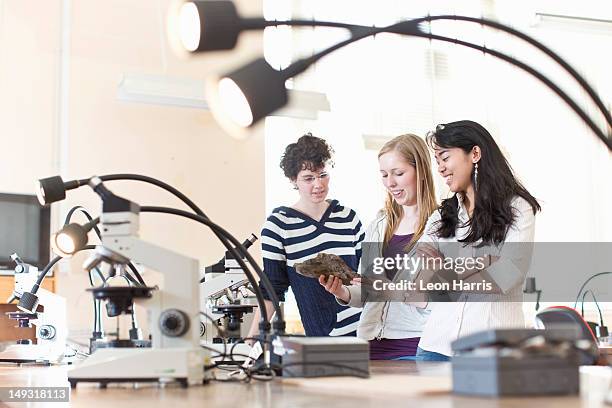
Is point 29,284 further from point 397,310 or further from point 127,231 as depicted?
point 127,231

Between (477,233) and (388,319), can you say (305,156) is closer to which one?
(388,319)

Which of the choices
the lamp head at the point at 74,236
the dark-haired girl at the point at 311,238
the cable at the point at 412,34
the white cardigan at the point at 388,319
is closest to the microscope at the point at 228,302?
the dark-haired girl at the point at 311,238

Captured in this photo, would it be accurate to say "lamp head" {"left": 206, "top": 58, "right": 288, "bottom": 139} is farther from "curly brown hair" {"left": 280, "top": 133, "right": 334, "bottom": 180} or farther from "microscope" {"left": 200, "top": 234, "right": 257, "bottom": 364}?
"curly brown hair" {"left": 280, "top": 133, "right": 334, "bottom": 180}

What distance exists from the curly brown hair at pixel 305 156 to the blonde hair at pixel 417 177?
0.28 metres

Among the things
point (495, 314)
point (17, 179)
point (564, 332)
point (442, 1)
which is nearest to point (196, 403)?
point (564, 332)

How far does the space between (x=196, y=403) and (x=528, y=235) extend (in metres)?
1.29

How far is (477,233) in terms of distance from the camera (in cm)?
214

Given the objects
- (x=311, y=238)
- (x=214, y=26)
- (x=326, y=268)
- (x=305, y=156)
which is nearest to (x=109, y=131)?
(x=305, y=156)

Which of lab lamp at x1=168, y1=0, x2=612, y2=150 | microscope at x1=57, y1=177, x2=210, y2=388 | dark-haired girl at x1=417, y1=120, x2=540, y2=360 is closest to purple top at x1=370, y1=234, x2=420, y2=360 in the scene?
dark-haired girl at x1=417, y1=120, x2=540, y2=360

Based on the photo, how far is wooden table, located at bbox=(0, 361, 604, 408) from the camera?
93 cm

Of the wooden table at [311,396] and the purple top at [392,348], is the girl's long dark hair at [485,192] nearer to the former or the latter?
the purple top at [392,348]

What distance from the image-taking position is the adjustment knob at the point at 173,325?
53.7 inches

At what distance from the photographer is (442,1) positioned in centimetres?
612

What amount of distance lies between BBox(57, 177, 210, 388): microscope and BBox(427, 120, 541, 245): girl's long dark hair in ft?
3.38
